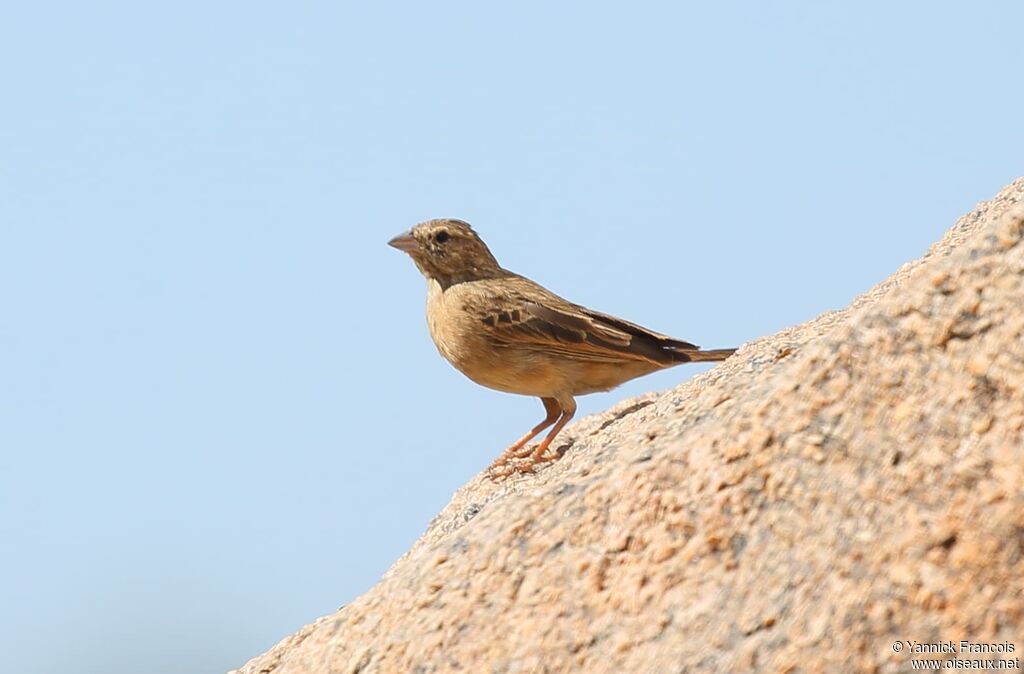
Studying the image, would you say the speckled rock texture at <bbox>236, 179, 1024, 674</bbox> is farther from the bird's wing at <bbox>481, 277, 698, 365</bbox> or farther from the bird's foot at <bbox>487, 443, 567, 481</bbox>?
the bird's wing at <bbox>481, 277, 698, 365</bbox>

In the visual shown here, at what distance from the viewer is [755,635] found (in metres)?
3.56

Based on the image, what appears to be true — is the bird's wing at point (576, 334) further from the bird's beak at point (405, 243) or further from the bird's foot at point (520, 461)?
the bird's beak at point (405, 243)

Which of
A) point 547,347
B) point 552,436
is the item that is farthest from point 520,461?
point 547,347

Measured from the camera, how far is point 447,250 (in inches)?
365

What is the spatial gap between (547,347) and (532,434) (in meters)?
0.55

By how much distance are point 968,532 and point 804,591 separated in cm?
42

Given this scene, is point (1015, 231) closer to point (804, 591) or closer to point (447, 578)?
point (804, 591)

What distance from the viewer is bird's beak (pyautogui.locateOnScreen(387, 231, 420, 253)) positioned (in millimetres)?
9328

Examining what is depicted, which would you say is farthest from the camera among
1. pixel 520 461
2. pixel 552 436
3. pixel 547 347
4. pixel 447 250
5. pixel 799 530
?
pixel 447 250

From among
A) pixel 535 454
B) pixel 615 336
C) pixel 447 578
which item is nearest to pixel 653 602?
pixel 447 578

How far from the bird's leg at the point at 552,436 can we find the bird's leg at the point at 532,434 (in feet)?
0.26

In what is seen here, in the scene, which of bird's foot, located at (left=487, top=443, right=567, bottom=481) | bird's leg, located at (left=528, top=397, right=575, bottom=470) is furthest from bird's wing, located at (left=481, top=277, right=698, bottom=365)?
bird's foot, located at (left=487, top=443, right=567, bottom=481)

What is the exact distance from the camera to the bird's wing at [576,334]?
855 cm

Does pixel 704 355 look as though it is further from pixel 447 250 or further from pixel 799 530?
pixel 799 530
